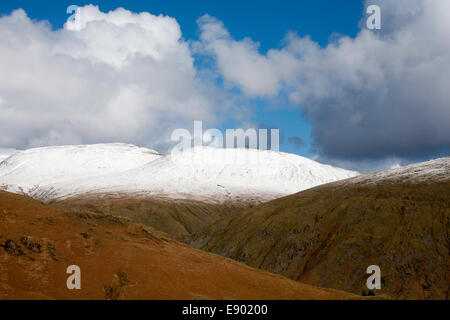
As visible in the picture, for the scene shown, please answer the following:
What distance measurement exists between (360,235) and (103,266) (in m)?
48.5

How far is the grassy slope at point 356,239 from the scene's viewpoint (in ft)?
175

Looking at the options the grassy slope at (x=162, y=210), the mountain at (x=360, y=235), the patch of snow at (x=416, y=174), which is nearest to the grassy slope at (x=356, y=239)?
the mountain at (x=360, y=235)

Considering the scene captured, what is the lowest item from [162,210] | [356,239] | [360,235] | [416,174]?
[356,239]

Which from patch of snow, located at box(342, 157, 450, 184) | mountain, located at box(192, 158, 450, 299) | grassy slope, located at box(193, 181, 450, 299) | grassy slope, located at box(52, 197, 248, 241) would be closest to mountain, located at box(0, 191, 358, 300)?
grassy slope, located at box(193, 181, 450, 299)

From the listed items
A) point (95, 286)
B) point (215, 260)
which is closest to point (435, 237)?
point (215, 260)

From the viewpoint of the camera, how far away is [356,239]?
62281 millimetres

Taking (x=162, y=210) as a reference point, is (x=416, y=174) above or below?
above

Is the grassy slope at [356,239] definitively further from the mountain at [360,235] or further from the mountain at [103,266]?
the mountain at [103,266]

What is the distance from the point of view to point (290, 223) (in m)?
76.9

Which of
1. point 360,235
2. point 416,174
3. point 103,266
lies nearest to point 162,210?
point 360,235

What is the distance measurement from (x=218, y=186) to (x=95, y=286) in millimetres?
176255

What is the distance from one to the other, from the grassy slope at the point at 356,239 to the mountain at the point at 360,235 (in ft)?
0.41

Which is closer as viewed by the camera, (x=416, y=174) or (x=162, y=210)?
(x=416, y=174)

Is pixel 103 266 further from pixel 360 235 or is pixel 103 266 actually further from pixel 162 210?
pixel 162 210
